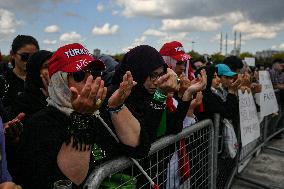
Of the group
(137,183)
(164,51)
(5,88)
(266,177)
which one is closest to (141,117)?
(137,183)

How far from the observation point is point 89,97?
5.83 ft

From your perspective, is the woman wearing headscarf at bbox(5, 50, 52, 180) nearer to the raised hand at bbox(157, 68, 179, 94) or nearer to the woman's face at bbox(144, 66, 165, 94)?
the woman's face at bbox(144, 66, 165, 94)

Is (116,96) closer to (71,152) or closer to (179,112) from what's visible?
(71,152)

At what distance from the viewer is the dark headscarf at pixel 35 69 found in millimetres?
3253

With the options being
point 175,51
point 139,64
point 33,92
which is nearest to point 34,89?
point 33,92

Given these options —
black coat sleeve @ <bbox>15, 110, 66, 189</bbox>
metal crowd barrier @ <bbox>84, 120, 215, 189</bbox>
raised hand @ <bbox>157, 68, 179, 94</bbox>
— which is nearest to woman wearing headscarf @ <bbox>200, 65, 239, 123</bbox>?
metal crowd barrier @ <bbox>84, 120, 215, 189</bbox>

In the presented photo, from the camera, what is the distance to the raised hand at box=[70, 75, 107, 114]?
1773mm

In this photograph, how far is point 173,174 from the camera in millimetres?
3018

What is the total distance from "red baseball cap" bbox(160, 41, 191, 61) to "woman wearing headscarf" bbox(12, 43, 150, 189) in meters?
1.91

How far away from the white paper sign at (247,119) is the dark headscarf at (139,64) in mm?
2379

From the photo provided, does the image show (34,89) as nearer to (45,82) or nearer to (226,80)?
(45,82)

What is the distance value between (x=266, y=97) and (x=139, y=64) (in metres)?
4.74

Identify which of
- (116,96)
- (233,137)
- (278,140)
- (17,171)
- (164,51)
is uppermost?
(164,51)

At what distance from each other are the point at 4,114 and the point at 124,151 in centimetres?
122
